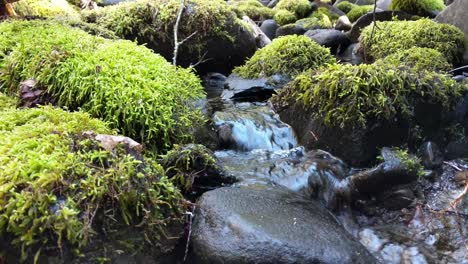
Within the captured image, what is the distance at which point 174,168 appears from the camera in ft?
9.50

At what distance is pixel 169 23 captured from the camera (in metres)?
5.70

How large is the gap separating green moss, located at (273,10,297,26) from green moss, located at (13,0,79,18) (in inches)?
218

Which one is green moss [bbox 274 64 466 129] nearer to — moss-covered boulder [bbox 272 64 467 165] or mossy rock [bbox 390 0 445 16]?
moss-covered boulder [bbox 272 64 467 165]

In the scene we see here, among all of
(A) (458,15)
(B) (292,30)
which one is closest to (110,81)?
(A) (458,15)

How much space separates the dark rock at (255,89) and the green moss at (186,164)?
90.1 inches

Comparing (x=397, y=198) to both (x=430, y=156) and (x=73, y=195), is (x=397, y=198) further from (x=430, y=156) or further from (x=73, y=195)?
(x=73, y=195)

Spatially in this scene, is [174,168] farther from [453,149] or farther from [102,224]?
[453,149]

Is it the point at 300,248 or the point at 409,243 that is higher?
the point at 300,248

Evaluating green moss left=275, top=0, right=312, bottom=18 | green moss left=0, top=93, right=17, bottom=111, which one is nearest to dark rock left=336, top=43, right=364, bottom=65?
green moss left=275, top=0, right=312, bottom=18

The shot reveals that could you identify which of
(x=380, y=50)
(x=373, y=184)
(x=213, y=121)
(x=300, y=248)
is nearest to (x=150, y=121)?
(x=213, y=121)

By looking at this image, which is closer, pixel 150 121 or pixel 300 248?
pixel 300 248

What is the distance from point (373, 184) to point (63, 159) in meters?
2.31

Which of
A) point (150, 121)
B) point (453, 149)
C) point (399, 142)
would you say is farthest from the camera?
point (453, 149)

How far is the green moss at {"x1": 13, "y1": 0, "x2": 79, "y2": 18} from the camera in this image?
244 inches
